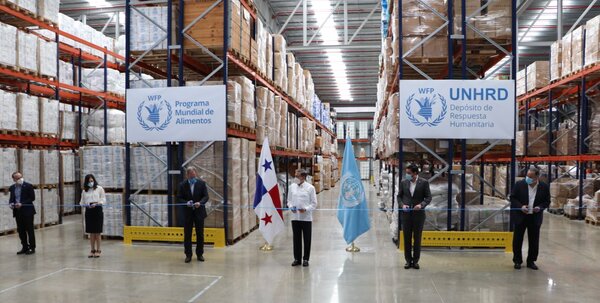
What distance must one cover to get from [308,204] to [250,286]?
1.66 m

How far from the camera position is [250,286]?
6551mm

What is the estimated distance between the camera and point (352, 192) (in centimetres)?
916

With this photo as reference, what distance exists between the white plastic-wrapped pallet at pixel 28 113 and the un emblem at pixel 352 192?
320 inches

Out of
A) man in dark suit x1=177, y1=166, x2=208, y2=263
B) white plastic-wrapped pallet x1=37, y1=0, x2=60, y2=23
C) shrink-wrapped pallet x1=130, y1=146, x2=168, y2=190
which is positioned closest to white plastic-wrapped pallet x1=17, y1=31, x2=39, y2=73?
white plastic-wrapped pallet x1=37, y1=0, x2=60, y2=23

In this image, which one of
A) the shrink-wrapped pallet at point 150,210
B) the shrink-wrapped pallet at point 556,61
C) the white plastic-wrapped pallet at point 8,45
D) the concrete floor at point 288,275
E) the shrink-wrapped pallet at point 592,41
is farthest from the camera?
the shrink-wrapped pallet at point 556,61

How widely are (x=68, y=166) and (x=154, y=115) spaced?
7816 mm

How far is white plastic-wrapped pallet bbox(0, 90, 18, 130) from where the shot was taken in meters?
11.0

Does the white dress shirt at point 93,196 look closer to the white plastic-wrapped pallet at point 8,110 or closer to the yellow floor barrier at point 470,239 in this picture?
the white plastic-wrapped pallet at point 8,110

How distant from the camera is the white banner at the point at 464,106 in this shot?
8.62 m

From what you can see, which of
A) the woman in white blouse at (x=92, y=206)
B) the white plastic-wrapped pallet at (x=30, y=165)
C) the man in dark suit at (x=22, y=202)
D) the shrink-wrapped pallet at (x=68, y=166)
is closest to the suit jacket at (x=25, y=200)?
the man in dark suit at (x=22, y=202)

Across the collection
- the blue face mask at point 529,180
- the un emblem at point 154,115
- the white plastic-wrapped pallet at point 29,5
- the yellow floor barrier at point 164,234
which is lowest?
the yellow floor barrier at point 164,234

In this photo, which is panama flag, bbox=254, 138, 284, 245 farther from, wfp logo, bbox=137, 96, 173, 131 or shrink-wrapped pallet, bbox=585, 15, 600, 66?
shrink-wrapped pallet, bbox=585, 15, 600, 66

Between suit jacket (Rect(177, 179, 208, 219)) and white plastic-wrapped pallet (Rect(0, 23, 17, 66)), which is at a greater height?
white plastic-wrapped pallet (Rect(0, 23, 17, 66))

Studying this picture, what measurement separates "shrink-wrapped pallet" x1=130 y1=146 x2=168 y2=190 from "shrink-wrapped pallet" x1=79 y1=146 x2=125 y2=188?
21.9 inches
